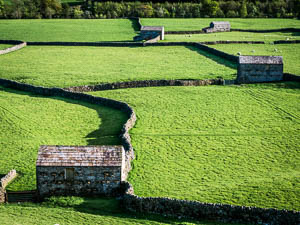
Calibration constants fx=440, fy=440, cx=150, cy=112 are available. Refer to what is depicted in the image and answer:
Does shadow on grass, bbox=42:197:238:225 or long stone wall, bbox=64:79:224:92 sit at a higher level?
long stone wall, bbox=64:79:224:92

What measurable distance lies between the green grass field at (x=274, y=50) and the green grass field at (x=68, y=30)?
22.2 metres

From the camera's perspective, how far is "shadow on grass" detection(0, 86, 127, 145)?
33312 mm

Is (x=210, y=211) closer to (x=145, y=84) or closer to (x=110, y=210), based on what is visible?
(x=110, y=210)

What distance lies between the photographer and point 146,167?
28375mm

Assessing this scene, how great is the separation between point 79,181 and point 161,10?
4058 inches

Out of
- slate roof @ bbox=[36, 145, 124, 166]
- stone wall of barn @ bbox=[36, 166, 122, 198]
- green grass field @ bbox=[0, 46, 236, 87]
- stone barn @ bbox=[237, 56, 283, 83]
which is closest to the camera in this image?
slate roof @ bbox=[36, 145, 124, 166]

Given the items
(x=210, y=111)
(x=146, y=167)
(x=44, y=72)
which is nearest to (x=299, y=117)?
(x=210, y=111)

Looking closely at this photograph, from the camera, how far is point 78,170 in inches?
965

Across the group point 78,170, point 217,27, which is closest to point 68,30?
point 217,27

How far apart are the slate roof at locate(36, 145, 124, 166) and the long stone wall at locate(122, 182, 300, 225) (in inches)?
98.9

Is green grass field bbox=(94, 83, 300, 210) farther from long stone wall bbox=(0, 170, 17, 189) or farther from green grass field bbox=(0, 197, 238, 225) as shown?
long stone wall bbox=(0, 170, 17, 189)

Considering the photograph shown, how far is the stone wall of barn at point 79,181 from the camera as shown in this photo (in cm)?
2447

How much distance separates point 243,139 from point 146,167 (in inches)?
343

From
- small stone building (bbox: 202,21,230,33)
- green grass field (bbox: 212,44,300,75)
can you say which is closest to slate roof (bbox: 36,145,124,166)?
→ green grass field (bbox: 212,44,300,75)
